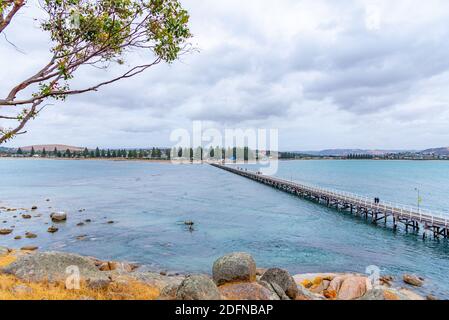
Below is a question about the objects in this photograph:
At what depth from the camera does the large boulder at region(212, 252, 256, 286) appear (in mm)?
14773

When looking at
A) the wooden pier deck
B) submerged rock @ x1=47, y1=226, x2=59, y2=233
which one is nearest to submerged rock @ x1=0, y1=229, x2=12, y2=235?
submerged rock @ x1=47, y1=226, x2=59, y2=233

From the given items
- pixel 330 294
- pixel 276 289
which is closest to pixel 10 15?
pixel 276 289

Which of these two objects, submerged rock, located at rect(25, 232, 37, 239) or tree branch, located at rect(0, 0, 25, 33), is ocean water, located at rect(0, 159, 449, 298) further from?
tree branch, located at rect(0, 0, 25, 33)

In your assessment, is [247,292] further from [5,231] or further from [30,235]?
[5,231]

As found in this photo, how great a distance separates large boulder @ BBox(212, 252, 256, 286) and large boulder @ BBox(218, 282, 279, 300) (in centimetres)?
62

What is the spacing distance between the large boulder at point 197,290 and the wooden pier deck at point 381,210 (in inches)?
1432

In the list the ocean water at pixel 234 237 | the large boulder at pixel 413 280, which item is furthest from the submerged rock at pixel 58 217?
the large boulder at pixel 413 280

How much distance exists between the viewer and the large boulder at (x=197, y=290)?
1144 cm

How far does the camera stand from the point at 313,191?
225ft

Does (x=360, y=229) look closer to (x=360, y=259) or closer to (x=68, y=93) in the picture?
(x=360, y=259)

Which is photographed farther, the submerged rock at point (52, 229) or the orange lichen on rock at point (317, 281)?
the submerged rock at point (52, 229)

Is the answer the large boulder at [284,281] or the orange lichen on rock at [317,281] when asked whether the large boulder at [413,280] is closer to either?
the orange lichen on rock at [317,281]
